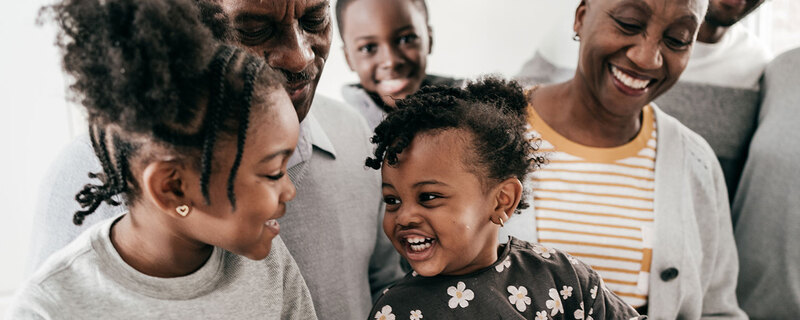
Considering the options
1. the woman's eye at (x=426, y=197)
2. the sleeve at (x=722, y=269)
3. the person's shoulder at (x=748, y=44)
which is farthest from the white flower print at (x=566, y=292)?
the person's shoulder at (x=748, y=44)

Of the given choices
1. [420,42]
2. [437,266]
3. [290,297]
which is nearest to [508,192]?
[437,266]

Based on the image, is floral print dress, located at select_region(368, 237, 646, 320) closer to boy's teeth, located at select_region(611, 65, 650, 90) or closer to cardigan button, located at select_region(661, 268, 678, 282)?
cardigan button, located at select_region(661, 268, 678, 282)

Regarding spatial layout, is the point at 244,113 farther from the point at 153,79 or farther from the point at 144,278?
the point at 144,278

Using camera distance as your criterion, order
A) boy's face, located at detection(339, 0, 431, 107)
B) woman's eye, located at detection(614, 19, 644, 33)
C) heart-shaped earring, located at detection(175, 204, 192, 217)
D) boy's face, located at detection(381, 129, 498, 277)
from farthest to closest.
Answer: boy's face, located at detection(339, 0, 431, 107)
woman's eye, located at detection(614, 19, 644, 33)
boy's face, located at detection(381, 129, 498, 277)
heart-shaped earring, located at detection(175, 204, 192, 217)

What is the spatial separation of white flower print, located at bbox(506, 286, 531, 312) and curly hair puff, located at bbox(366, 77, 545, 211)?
211 millimetres

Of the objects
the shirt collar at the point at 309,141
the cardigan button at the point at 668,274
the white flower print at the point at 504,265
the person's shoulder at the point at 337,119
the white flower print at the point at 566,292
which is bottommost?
the cardigan button at the point at 668,274

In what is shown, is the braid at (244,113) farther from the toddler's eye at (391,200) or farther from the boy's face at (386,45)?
the boy's face at (386,45)

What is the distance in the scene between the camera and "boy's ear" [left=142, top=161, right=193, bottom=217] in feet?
2.58

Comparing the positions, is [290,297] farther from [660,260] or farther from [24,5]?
[24,5]

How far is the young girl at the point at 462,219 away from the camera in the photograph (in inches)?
42.1

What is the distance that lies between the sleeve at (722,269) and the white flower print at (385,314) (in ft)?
2.84

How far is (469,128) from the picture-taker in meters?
1.10

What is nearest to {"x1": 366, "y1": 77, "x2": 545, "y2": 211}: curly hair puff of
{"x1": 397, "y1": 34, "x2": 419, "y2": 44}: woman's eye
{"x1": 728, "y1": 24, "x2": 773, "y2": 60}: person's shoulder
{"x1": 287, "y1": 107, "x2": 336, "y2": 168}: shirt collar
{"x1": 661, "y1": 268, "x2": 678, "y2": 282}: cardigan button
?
A: {"x1": 287, "y1": 107, "x2": 336, "y2": 168}: shirt collar

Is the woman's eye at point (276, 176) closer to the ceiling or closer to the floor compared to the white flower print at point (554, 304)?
closer to the ceiling
